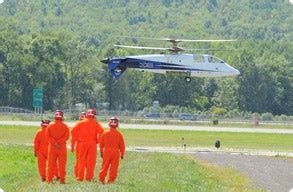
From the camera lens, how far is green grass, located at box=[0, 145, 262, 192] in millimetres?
31281

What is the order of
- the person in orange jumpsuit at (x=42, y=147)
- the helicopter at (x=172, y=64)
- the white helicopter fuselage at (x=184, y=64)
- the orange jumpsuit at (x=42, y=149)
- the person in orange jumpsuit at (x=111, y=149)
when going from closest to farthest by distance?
the person in orange jumpsuit at (x=111, y=149) → the orange jumpsuit at (x=42, y=149) → the person in orange jumpsuit at (x=42, y=147) → the helicopter at (x=172, y=64) → the white helicopter fuselage at (x=184, y=64)

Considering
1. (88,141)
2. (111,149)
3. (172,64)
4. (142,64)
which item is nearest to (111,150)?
(111,149)

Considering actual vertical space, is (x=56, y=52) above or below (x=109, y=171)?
above

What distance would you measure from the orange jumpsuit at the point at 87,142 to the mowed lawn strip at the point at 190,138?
1409 inches

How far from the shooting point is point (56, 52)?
16350 centimetres

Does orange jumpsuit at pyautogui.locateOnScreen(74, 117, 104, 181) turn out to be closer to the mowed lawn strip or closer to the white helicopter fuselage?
the mowed lawn strip

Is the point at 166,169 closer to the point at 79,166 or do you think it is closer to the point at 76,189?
the point at 79,166

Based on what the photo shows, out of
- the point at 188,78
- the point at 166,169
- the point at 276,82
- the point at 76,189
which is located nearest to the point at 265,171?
the point at 166,169

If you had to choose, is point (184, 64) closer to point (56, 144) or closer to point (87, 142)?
point (87, 142)

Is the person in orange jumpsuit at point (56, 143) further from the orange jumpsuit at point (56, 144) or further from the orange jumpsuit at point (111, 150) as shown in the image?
the orange jumpsuit at point (111, 150)

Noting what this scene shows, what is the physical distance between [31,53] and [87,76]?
1046 cm

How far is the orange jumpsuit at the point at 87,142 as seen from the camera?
33094mm

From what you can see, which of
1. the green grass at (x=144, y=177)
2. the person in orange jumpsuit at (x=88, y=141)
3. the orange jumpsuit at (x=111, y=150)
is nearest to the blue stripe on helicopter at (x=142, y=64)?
the green grass at (x=144, y=177)

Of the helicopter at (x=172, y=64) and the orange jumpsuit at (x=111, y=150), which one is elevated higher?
the helicopter at (x=172, y=64)
